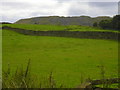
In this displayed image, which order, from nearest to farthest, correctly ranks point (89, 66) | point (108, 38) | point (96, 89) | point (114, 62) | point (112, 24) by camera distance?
point (96, 89)
point (89, 66)
point (114, 62)
point (108, 38)
point (112, 24)

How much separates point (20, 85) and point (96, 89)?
110 cm

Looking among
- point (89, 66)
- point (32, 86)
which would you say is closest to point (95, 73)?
point (89, 66)

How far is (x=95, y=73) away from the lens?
28.6 ft

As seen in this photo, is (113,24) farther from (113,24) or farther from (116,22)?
(116,22)

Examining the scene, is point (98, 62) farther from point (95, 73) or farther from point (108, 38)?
point (108, 38)

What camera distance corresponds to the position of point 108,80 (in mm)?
3938

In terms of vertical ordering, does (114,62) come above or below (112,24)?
below

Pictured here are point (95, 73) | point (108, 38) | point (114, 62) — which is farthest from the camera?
point (108, 38)

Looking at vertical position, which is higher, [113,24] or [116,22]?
[116,22]

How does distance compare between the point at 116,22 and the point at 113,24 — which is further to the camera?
the point at 113,24

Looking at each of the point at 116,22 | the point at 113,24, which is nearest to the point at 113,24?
the point at 113,24

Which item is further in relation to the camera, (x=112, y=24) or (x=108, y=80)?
(x=112, y=24)

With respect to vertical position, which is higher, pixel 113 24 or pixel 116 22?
pixel 116 22

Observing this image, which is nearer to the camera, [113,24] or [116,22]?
[116,22]
